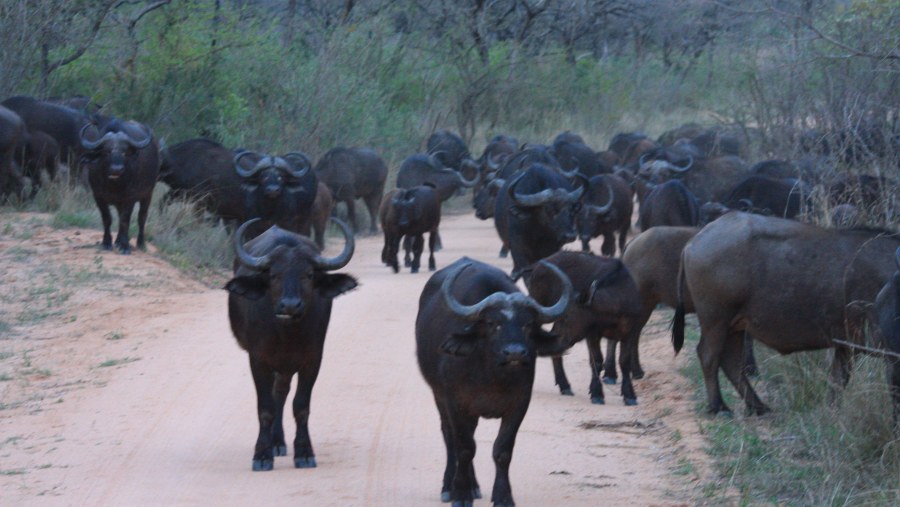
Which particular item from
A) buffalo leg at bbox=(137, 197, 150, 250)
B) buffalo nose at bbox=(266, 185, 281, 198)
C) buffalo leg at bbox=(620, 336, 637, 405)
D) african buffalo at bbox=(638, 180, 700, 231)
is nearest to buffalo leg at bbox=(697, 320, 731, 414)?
buffalo leg at bbox=(620, 336, 637, 405)

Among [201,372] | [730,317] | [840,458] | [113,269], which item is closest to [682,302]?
[730,317]

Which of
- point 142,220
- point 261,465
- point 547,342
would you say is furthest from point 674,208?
point 547,342

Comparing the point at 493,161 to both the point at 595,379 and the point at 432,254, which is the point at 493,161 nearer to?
the point at 432,254

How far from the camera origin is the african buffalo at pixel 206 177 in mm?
19062

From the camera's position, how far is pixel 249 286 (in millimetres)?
8000

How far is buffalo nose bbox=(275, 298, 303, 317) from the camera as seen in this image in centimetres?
772

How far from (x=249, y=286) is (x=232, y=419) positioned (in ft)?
5.93

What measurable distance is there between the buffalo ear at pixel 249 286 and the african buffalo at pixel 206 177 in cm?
1084

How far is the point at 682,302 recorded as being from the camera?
10.1m

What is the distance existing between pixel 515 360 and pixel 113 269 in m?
10.3

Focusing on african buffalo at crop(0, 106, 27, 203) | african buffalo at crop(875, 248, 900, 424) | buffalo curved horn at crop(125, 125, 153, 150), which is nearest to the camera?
african buffalo at crop(875, 248, 900, 424)

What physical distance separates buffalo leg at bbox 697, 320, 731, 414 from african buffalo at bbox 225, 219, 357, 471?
294 cm

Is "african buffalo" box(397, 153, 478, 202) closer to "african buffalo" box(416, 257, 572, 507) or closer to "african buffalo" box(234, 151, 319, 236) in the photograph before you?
"african buffalo" box(234, 151, 319, 236)

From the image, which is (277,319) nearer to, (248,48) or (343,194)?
(343,194)
